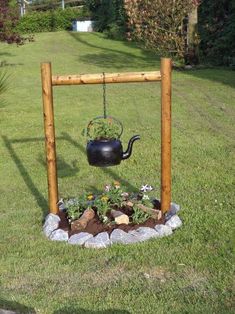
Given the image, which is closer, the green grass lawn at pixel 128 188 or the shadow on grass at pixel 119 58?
the green grass lawn at pixel 128 188

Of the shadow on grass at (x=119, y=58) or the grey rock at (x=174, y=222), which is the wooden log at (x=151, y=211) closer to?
the grey rock at (x=174, y=222)

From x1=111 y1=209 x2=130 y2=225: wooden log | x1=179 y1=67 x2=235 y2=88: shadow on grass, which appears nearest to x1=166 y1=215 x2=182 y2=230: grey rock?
x1=111 y1=209 x2=130 y2=225: wooden log

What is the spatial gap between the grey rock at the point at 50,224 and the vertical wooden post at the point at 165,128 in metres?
1.10

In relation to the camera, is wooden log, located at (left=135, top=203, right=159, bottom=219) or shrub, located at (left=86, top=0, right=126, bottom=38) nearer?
wooden log, located at (left=135, top=203, right=159, bottom=219)

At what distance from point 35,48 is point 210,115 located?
71.3 feet

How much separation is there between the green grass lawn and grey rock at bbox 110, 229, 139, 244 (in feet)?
0.32

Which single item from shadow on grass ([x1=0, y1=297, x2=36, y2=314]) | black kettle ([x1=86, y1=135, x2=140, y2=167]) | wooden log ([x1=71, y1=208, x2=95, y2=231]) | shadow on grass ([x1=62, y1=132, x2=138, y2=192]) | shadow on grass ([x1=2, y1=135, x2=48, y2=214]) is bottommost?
shadow on grass ([x1=2, y1=135, x2=48, y2=214])

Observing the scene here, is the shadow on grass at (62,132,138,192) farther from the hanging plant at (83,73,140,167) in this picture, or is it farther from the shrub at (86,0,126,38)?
the shrub at (86,0,126,38)

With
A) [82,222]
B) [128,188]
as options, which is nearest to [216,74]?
[128,188]

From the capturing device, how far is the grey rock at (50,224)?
220 inches

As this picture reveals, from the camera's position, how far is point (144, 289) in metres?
4.33

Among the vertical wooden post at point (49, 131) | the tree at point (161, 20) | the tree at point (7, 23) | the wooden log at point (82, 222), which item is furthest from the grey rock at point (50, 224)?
the tree at point (7, 23)

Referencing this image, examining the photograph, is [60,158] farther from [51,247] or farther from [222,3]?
[222,3]

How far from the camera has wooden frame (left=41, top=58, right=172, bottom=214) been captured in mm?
5430
